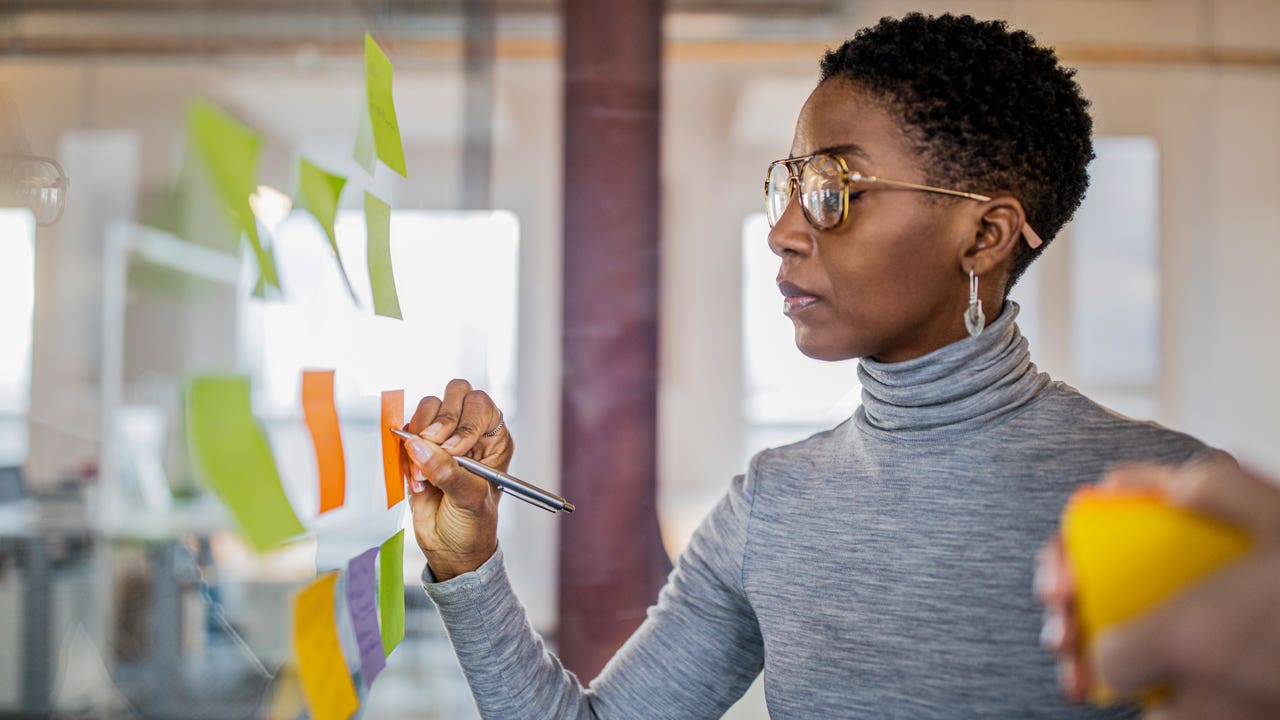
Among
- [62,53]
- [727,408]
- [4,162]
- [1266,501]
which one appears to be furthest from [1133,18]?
[62,53]

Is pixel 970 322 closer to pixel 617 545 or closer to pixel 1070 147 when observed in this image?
pixel 1070 147

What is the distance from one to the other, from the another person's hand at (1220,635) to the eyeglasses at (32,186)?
0.85m

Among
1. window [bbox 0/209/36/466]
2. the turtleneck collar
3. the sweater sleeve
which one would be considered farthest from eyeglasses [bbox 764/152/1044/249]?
window [bbox 0/209/36/466]

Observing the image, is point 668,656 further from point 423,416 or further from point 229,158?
point 229,158

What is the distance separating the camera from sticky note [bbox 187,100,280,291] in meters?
0.54

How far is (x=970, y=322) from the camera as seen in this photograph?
0.78 metres

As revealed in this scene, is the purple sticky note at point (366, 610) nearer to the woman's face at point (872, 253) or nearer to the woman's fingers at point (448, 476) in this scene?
the woman's fingers at point (448, 476)

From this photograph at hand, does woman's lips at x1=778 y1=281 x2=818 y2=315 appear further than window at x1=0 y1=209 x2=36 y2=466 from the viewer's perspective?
No

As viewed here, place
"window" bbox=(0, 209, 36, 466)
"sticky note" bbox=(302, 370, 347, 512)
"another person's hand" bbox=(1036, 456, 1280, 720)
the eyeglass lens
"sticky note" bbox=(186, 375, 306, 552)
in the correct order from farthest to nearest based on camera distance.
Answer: "window" bbox=(0, 209, 36, 466)
the eyeglass lens
"sticky note" bbox=(302, 370, 347, 512)
"sticky note" bbox=(186, 375, 306, 552)
"another person's hand" bbox=(1036, 456, 1280, 720)

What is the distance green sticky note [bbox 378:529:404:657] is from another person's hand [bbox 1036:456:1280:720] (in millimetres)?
575

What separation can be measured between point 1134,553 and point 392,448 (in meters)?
0.56

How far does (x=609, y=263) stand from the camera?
1.60 metres

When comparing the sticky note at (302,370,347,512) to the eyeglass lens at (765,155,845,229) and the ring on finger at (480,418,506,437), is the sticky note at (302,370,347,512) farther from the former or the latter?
the eyeglass lens at (765,155,845,229)

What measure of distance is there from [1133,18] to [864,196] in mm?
1433
